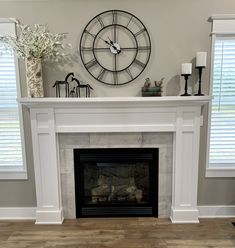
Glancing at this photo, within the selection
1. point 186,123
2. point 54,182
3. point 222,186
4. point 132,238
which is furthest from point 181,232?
point 54,182

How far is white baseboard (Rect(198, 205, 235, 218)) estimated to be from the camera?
2922 millimetres

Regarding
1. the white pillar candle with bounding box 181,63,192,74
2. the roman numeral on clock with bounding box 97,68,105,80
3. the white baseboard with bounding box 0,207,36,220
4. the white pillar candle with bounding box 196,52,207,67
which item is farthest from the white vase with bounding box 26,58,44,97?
the white pillar candle with bounding box 196,52,207,67

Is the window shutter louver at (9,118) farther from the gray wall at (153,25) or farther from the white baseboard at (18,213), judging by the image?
the white baseboard at (18,213)

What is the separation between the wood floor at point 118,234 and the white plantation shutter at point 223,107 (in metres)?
0.76

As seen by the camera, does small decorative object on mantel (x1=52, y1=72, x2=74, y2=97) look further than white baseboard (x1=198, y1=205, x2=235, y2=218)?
No

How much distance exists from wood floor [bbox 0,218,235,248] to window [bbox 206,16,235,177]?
66 cm

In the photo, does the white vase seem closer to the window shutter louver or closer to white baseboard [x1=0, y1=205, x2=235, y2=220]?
the window shutter louver

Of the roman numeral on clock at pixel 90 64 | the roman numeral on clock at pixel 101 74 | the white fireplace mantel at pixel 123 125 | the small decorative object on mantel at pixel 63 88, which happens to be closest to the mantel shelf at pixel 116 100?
the white fireplace mantel at pixel 123 125

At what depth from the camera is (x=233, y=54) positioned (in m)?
2.67

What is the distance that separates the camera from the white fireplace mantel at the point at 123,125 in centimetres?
255

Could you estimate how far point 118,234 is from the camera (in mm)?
2586

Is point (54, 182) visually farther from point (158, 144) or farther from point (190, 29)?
point (190, 29)

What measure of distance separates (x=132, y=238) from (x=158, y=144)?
1028 millimetres

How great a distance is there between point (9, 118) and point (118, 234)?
178 centimetres
